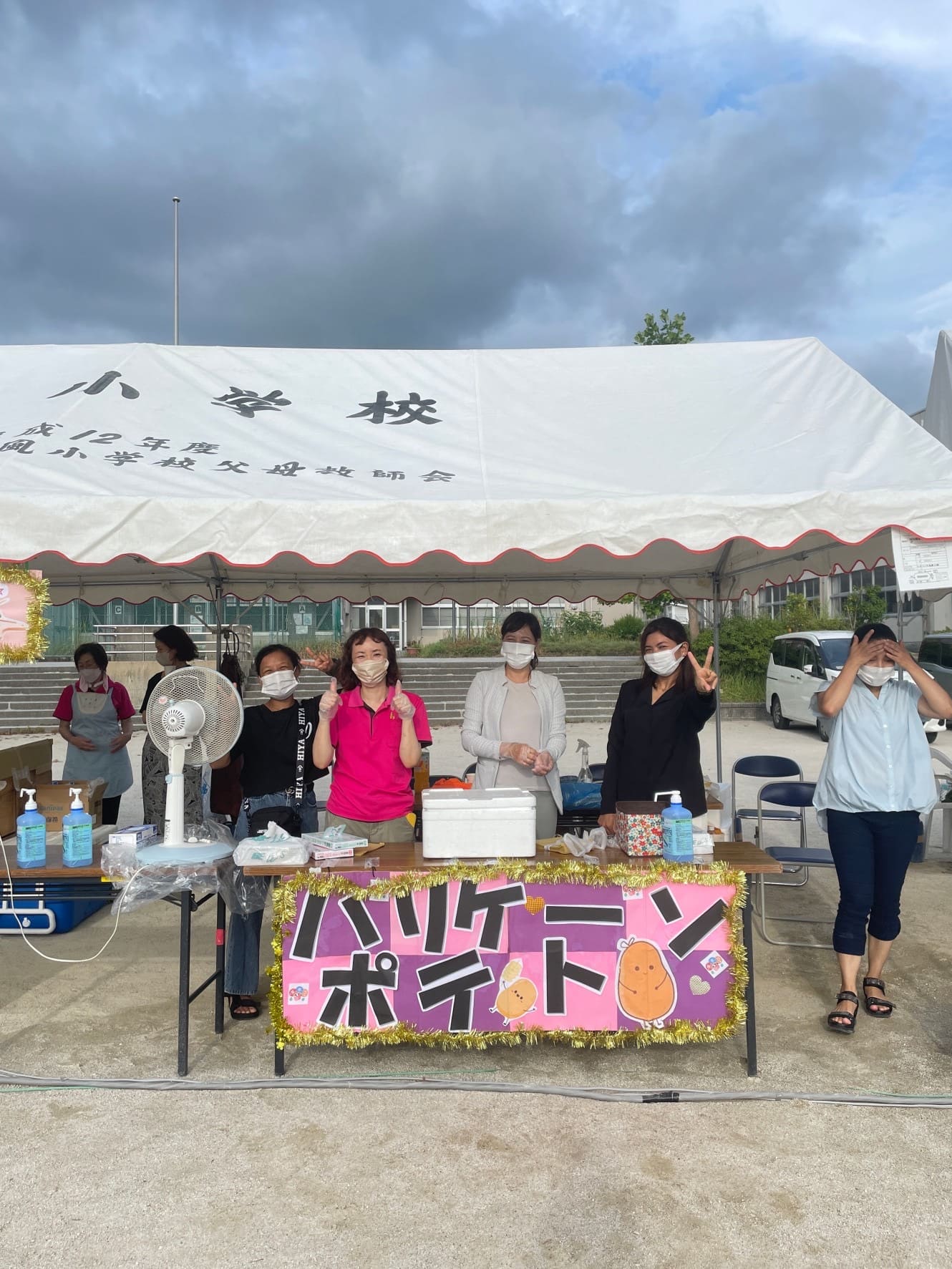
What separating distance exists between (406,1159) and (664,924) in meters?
1.20

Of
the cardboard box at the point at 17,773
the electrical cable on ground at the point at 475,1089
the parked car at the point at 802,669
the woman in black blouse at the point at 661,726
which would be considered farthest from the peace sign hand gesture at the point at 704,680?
the parked car at the point at 802,669

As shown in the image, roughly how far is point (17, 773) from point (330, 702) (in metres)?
2.31

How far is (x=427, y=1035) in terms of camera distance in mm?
3455

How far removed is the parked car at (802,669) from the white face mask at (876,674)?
10.6 meters

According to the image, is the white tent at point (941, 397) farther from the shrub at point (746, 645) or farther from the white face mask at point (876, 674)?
the shrub at point (746, 645)

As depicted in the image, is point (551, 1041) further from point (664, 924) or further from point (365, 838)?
point (365, 838)

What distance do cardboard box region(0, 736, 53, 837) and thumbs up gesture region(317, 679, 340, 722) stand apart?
192 centimetres

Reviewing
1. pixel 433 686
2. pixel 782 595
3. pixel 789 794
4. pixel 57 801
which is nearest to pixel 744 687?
pixel 433 686

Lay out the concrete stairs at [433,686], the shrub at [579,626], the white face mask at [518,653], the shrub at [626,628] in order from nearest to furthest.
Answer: the white face mask at [518,653] < the concrete stairs at [433,686] < the shrub at [626,628] < the shrub at [579,626]

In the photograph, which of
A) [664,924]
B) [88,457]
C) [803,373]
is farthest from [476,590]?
[664,924]

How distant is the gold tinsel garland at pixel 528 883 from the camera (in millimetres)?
3418

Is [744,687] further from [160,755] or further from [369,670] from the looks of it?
[369,670]

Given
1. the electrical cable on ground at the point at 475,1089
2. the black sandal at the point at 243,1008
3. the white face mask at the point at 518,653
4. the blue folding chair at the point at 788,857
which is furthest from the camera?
the blue folding chair at the point at 788,857

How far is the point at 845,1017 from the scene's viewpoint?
3846 mm
